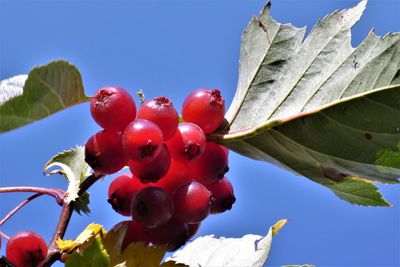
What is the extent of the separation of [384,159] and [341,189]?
24 centimetres

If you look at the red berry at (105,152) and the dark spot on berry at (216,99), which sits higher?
the dark spot on berry at (216,99)

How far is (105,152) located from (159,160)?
202 millimetres

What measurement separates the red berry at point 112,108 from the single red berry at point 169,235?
0.40 meters

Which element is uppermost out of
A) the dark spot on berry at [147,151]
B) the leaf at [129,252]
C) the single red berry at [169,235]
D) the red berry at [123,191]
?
the dark spot on berry at [147,151]

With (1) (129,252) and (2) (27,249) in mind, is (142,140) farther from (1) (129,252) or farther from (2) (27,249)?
(2) (27,249)

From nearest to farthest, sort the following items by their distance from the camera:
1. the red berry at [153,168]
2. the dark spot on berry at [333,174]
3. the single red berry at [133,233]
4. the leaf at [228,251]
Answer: the red berry at [153,168], the single red berry at [133,233], the dark spot on berry at [333,174], the leaf at [228,251]

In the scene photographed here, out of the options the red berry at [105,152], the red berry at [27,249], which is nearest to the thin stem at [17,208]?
the red berry at [27,249]

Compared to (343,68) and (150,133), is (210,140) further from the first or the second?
(343,68)

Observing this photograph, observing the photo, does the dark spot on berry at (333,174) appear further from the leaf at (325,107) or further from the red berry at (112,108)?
the red berry at (112,108)

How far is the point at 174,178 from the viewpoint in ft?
7.41

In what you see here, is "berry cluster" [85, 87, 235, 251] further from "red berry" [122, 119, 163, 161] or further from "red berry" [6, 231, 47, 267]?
"red berry" [6, 231, 47, 267]

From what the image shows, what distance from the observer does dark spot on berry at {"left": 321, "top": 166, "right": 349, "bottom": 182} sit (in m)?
2.30

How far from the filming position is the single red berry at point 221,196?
2.34 metres

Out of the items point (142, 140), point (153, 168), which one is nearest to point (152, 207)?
point (153, 168)
